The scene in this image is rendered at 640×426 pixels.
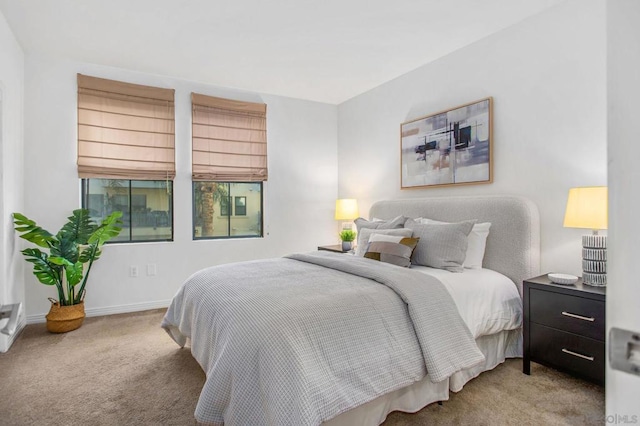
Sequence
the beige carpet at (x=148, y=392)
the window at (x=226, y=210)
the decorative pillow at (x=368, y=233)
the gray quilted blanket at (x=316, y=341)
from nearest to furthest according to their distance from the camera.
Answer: the gray quilted blanket at (x=316, y=341) < the beige carpet at (x=148, y=392) < the decorative pillow at (x=368, y=233) < the window at (x=226, y=210)

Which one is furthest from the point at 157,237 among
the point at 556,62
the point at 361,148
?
the point at 556,62

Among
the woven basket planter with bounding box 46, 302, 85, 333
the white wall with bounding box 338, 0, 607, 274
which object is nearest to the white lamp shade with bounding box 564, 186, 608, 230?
the white wall with bounding box 338, 0, 607, 274

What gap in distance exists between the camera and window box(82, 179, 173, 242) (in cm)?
378

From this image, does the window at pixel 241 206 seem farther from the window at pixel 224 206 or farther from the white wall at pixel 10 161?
the white wall at pixel 10 161

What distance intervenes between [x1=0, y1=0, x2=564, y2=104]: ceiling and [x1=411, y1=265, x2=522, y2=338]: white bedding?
6.62 feet

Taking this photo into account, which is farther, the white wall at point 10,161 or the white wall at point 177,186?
the white wall at point 177,186

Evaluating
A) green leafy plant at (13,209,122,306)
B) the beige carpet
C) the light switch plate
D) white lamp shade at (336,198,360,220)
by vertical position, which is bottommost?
the beige carpet

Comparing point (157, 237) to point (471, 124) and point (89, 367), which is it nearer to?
point (89, 367)

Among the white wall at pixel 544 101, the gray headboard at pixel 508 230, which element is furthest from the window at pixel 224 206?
the gray headboard at pixel 508 230

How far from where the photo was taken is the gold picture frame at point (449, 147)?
3.14 m

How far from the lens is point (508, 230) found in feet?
9.16

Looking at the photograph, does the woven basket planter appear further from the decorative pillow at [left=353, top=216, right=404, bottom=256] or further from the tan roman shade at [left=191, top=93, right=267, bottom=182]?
the decorative pillow at [left=353, top=216, right=404, bottom=256]

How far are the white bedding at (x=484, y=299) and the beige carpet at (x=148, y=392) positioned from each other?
13.5 inches

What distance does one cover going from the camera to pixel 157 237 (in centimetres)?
405
